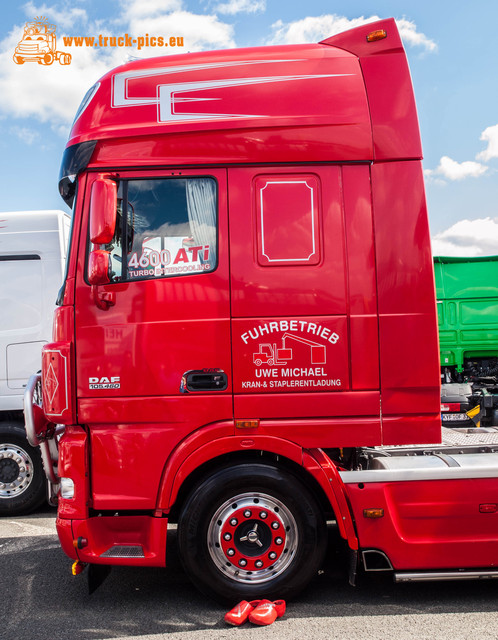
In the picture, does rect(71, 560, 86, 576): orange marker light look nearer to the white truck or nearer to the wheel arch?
the wheel arch

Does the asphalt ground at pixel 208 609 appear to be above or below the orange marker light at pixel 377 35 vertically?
below

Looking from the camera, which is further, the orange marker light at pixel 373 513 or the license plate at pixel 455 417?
the license plate at pixel 455 417

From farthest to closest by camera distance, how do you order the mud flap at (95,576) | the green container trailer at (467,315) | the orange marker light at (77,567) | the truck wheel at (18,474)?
the green container trailer at (467,315)
the truck wheel at (18,474)
the mud flap at (95,576)
the orange marker light at (77,567)

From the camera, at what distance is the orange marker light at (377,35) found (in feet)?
12.5

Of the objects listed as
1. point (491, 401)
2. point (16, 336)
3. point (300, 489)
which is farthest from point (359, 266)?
point (491, 401)

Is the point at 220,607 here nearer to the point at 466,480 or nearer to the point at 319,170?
the point at 466,480

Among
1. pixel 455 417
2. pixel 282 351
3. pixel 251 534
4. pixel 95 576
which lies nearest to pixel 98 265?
pixel 282 351

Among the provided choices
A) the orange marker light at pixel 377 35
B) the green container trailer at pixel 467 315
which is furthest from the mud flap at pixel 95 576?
the green container trailer at pixel 467 315

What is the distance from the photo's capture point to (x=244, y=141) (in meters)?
3.73

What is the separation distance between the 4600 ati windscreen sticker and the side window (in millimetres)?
518

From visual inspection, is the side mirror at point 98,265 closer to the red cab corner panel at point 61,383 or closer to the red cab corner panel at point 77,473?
the red cab corner panel at point 61,383

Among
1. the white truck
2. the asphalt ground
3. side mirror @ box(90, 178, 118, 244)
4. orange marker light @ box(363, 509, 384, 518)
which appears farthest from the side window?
the white truck

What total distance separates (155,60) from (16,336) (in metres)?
3.62

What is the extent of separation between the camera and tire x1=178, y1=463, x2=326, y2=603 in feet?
11.9
